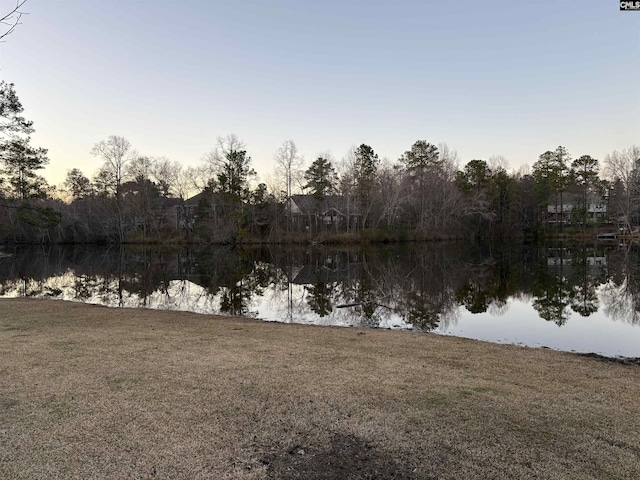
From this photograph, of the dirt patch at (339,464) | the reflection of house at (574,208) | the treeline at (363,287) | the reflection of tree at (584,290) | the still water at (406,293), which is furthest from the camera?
the reflection of house at (574,208)

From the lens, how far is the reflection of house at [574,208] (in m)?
72.3

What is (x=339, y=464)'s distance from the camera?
4.00 meters

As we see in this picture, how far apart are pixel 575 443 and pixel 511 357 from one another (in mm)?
4080

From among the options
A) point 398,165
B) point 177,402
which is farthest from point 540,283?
point 398,165

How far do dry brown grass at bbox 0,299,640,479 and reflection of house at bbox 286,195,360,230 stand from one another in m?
53.0

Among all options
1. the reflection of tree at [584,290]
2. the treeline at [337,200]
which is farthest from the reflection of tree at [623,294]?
the treeline at [337,200]

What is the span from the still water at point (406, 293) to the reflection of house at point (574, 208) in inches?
1715

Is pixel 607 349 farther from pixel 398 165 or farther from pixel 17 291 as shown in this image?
pixel 398 165

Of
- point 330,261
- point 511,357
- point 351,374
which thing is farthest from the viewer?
point 330,261

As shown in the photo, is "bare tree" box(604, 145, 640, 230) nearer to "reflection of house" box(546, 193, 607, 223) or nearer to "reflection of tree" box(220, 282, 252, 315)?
"reflection of house" box(546, 193, 607, 223)

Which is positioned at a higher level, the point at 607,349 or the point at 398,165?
the point at 398,165

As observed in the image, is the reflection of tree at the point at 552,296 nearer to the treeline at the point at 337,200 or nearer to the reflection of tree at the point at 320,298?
the reflection of tree at the point at 320,298

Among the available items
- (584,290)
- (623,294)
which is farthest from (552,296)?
(623,294)

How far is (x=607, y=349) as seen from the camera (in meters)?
10.9
